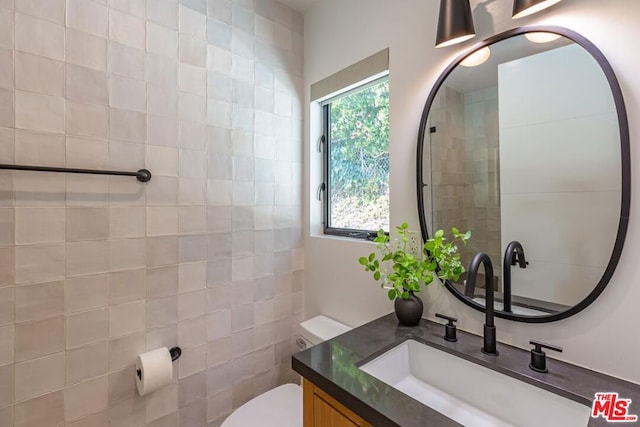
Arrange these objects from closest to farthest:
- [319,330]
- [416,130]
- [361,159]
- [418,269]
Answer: [418,269]
[416,130]
[319,330]
[361,159]

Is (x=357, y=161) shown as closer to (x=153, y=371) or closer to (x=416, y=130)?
(x=416, y=130)

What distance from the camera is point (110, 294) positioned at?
1.23m

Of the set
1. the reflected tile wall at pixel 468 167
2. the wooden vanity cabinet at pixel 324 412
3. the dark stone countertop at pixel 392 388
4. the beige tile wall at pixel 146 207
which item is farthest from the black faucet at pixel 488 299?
the beige tile wall at pixel 146 207

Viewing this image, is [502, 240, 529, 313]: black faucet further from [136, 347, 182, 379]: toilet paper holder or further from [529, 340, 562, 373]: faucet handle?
[136, 347, 182, 379]: toilet paper holder

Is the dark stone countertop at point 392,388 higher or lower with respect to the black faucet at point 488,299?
lower

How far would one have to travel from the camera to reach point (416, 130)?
1.28 meters

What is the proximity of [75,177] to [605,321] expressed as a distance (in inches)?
72.8

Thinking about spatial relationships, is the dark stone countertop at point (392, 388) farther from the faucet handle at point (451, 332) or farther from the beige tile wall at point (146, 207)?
the beige tile wall at point (146, 207)

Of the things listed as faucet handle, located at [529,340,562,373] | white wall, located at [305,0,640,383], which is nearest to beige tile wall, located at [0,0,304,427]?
white wall, located at [305,0,640,383]

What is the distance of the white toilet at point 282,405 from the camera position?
1.25m

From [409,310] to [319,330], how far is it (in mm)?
576

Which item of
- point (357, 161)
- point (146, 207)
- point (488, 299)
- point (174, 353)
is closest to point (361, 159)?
point (357, 161)

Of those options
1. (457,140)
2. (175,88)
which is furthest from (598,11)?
(175,88)

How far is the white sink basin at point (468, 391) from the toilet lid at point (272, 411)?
0.55 metres
